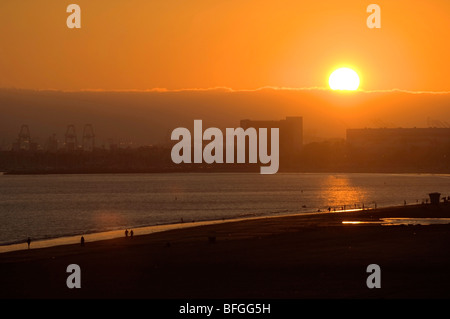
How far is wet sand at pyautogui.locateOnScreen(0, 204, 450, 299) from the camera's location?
955 inches

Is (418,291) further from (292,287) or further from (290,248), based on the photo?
(290,248)

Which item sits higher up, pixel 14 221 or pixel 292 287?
pixel 14 221

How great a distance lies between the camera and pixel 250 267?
2995cm

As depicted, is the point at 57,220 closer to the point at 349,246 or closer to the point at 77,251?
the point at 77,251

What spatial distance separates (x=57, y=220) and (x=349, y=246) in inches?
1989

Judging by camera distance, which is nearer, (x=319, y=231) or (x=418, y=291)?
(x=418, y=291)

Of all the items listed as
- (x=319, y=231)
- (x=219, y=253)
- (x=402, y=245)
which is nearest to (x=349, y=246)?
(x=402, y=245)

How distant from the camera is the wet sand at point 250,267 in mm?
24266
